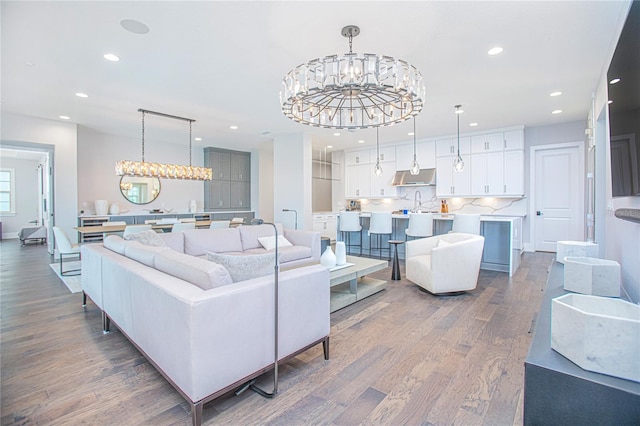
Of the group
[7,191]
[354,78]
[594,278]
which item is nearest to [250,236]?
[354,78]

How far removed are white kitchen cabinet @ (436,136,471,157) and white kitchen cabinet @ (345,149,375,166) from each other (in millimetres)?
2005

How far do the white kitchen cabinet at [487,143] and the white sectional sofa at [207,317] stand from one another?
6125 millimetres

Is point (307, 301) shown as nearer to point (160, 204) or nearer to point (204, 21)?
point (204, 21)

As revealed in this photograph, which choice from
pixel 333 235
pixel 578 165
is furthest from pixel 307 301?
pixel 578 165

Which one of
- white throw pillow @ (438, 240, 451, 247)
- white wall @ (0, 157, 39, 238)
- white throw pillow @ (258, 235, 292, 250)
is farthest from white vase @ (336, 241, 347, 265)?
white wall @ (0, 157, 39, 238)

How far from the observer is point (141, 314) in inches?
80.2

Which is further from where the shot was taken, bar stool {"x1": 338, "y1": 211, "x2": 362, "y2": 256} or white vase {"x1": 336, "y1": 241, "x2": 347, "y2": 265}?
bar stool {"x1": 338, "y1": 211, "x2": 362, "y2": 256}

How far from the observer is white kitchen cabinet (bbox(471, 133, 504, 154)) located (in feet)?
21.9

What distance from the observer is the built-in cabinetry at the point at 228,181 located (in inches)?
352

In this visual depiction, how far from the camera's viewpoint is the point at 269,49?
3146mm

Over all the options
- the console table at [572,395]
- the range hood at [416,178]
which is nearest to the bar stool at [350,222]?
the range hood at [416,178]

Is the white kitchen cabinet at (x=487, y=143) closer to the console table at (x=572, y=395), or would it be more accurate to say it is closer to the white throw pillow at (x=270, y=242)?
the white throw pillow at (x=270, y=242)

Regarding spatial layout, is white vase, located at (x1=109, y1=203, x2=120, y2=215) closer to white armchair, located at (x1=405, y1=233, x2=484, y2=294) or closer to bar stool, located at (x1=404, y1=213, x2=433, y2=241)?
bar stool, located at (x1=404, y1=213, x2=433, y2=241)

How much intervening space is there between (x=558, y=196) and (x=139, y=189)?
9.86 metres
